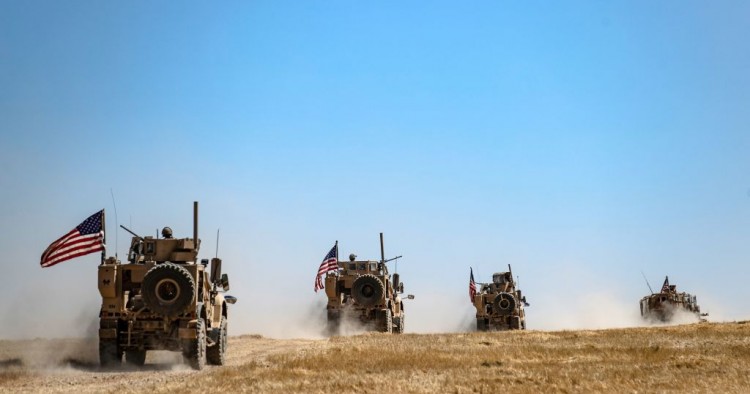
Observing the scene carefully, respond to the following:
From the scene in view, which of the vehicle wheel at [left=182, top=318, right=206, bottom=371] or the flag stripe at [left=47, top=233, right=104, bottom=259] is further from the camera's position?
the flag stripe at [left=47, top=233, right=104, bottom=259]

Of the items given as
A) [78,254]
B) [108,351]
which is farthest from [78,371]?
[78,254]

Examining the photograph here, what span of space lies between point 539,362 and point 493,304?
29.7 meters

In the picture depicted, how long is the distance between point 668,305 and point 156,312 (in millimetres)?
46707

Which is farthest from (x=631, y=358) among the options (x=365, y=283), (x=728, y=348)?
(x=365, y=283)

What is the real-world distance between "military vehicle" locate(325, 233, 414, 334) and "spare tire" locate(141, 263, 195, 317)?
2055 cm

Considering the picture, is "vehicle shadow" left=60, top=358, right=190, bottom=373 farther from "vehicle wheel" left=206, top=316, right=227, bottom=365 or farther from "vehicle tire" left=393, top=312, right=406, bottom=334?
"vehicle tire" left=393, top=312, right=406, bottom=334

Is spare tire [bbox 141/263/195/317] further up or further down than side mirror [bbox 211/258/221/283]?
further down

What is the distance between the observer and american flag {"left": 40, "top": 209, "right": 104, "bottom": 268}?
70.2 ft

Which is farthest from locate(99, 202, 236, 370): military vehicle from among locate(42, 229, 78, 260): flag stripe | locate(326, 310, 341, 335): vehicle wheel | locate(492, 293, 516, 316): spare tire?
locate(492, 293, 516, 316): spare tire

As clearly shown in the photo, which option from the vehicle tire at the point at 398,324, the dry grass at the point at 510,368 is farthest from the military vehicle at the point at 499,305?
the dry grass at the point at 510,368

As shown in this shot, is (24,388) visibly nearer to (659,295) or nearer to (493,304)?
(493,304)

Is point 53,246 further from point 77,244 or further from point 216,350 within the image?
point 216,350

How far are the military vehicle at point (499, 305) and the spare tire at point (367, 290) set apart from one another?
1111 centimetres

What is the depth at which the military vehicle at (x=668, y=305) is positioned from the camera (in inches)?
2292
